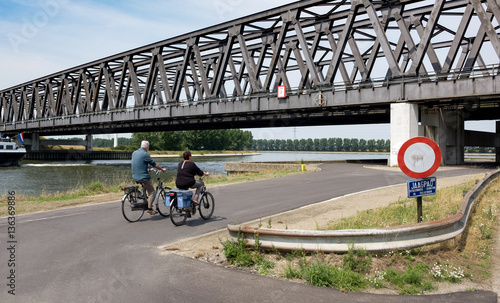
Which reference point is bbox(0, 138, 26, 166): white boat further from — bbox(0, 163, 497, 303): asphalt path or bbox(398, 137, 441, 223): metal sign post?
bbox(398, 137, 441, 223): metal sign post

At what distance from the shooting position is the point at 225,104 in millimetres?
39750

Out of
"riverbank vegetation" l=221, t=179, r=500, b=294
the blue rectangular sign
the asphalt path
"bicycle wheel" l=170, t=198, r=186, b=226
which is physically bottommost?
the asphalt path

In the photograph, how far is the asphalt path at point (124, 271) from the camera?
483 cm

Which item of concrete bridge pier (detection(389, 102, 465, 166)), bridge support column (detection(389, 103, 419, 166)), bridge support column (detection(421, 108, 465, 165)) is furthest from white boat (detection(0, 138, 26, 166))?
bridge support column (detection(421, 108, 465, 165))

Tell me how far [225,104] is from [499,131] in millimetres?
29423

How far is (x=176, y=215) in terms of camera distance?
9.04m

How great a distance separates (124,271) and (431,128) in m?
31.3

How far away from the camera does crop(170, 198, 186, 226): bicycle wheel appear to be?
8953 mm

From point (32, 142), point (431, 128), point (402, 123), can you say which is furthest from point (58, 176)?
point (32, 142)

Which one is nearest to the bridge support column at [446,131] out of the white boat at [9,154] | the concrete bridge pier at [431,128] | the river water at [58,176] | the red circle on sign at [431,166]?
the concrete bridge pier at [431,128]

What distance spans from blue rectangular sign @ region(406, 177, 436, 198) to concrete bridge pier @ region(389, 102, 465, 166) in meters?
A: 21.9

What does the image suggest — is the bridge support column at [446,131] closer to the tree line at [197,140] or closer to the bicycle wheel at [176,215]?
the bicycle wheel at [176,215]

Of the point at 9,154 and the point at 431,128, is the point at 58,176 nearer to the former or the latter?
the point at 9,154

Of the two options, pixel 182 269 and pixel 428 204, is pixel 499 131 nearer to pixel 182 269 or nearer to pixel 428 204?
pixel 428 204
